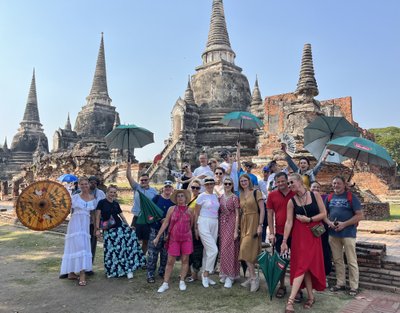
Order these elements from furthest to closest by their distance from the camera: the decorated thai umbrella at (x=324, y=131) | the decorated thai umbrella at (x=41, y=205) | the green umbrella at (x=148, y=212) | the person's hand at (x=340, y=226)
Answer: the decorated thai umbrella at (x=324, y=131)
the decorated thai umbrella at (x=41, y=205)
the green umbrella at (x=148, y=212)
the person's hand at (x=340, y=226)

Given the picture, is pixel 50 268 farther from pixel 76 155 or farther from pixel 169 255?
pixel 76 155

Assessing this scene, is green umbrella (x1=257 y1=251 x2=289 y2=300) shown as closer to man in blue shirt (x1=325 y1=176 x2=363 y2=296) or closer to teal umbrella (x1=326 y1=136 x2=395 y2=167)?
man in blue shirt (x1=325 y1=176 x2=363 y2=296)

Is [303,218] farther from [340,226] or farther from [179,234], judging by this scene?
[179,234]

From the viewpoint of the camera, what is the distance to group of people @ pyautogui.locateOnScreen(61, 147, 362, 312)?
4117 mm

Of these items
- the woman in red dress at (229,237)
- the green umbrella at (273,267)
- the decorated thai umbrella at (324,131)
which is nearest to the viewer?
the green umbrella at (273,267)

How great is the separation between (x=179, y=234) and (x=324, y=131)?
11.5ft

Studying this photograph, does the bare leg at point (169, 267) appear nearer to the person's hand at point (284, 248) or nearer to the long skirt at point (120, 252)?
the long skirt at point (120, 252)

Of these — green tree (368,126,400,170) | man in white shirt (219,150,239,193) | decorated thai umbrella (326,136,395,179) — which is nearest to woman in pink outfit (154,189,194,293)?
man in white shirt (219,150,239,193)

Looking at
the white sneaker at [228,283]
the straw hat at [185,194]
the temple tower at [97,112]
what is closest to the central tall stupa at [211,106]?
the temple tower at [97,112]

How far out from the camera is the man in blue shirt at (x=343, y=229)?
442cm

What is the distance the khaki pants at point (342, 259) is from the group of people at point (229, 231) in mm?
13

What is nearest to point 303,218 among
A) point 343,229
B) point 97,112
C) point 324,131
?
point 343,229

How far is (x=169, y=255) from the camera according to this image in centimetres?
481

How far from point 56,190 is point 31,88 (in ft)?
146
